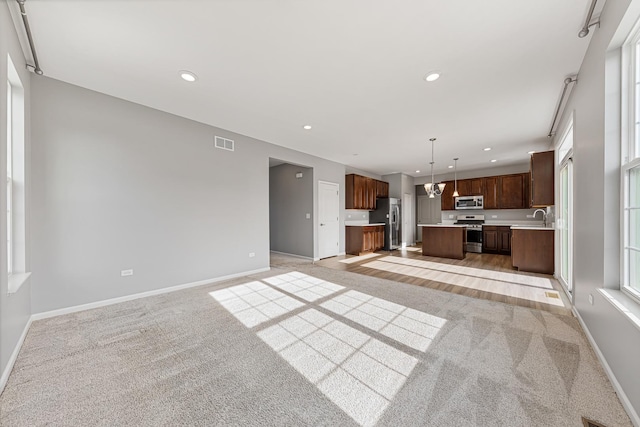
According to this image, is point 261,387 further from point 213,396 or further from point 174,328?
point 174,328

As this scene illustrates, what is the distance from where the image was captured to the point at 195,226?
3.88 meters

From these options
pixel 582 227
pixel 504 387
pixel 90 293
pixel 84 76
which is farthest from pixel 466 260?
→ pixel 84 76

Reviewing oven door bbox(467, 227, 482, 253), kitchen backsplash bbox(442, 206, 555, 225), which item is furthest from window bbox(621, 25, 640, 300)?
kitchen backsplash bbox(442, 206, 555, 225)

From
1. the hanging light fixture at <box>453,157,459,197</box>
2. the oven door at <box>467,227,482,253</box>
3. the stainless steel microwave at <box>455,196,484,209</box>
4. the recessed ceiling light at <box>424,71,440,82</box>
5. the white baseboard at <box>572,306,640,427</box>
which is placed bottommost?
the white baseboard at <box>572,306,640,427</box>

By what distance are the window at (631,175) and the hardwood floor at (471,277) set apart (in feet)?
5.06

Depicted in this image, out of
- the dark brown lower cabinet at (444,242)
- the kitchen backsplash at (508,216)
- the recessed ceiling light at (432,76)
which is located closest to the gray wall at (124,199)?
the recessed ceiling light at (432,76)

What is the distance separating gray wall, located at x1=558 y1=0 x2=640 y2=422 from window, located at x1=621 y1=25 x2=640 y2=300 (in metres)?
0.06

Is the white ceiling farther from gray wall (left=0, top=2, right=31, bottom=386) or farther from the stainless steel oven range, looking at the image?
the stainless steel oven range

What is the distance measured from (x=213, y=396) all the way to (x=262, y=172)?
12.7ft

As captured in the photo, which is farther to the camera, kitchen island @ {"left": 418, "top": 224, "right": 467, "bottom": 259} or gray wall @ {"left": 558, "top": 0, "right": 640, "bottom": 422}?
kitchen island @ {"left": 418, "top": 224, "right": 467, "bottom": 259}

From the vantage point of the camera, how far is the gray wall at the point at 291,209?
20.1ft

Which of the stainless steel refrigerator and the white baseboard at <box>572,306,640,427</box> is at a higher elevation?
the stainless steel refrigerator

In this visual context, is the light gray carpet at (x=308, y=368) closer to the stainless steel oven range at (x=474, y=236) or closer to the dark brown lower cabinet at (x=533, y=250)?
the dark brown lower cabinet at (x=533, y=250)

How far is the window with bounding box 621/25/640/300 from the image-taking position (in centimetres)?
160
